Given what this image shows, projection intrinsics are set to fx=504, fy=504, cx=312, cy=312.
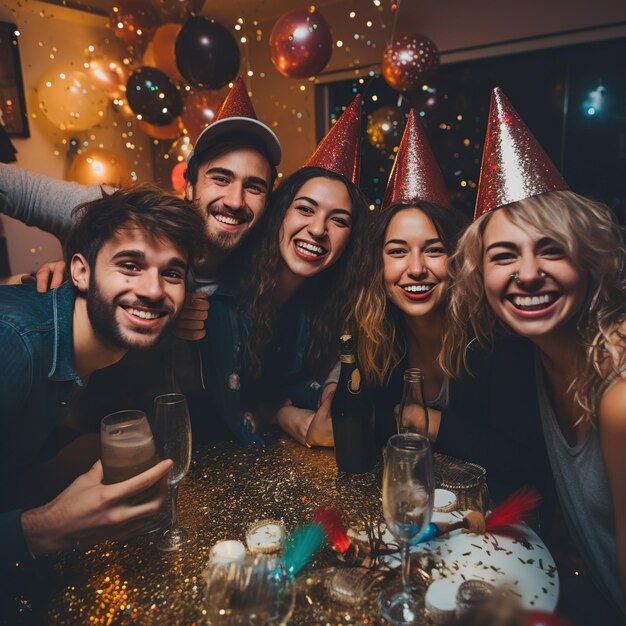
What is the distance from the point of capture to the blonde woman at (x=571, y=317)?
119 centimetres

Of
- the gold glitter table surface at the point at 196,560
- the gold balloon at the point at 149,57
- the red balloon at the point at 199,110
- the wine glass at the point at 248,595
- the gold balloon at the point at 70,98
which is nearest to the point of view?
the wine glass at the point at 248,595

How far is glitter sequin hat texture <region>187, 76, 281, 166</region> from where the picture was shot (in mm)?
1933

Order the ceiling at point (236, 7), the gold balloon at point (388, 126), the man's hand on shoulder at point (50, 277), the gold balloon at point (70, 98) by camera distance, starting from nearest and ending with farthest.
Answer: the man's hand on shoulder at point (50, 277) → the gold balloon at point (388, 126) → the gold balloon at point (70, 98) → the ceiling at point (236, 7)

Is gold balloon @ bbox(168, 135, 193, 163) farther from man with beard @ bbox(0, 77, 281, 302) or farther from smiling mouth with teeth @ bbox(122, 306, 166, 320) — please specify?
smiling mouth with teeth @ bbox(122, 306, 166, 320)

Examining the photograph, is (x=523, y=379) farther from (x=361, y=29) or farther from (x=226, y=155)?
(x=361, y=29)

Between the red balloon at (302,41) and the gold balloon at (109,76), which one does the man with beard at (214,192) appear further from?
the gold balloon at (109,76)

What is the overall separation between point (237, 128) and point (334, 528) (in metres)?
1.53

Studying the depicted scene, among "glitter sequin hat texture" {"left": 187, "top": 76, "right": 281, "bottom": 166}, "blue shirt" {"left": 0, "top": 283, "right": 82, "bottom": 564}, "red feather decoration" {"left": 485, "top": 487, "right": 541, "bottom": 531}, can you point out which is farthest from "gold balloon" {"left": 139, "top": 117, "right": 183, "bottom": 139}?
"red feather decoration" {"left": 485, "top": 487, "right": 541, "bottom": 531}

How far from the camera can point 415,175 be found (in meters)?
1.83

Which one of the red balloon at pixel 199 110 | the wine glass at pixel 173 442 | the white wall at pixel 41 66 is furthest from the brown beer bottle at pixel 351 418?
the white wall at pixel 41 66

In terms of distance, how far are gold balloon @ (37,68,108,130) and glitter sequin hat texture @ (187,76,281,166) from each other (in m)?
2.65

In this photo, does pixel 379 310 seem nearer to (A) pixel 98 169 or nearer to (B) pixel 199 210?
(B) pixel 199 210

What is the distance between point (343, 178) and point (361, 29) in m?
3.20

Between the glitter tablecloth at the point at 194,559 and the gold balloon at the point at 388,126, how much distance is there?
9.70ft
